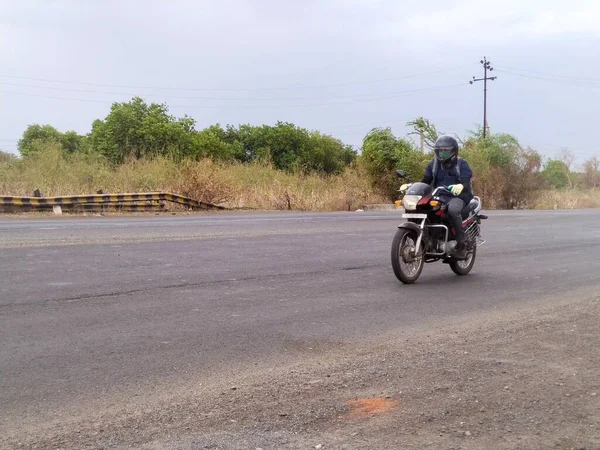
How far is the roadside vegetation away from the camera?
3166 cm

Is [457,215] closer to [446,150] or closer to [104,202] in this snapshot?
[446,150]

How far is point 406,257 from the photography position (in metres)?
9.16

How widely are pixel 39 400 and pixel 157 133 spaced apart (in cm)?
4916

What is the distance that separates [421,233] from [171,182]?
24.4m

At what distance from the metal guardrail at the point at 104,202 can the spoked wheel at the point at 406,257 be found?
1966 cm

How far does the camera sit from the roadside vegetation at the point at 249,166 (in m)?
31.7

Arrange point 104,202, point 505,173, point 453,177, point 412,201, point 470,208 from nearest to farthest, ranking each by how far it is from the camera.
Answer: point 412,201 → point 453,177 → point 470,208 → point 104,202 → point 505,173

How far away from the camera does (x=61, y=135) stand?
224 feet

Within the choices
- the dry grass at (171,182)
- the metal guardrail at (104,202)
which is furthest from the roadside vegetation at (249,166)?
the metal guardrail at (104,202)

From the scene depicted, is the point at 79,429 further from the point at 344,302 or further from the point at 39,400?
the point at 344,302

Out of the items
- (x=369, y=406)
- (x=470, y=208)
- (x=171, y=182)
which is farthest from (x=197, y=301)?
(x=171, y=182)

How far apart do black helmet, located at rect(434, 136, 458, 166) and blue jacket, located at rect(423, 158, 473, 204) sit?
126 millimetres

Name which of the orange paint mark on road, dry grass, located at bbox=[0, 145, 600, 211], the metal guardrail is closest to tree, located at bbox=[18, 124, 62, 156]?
dry grass, located at bbox=[0, 145, 600, 211]

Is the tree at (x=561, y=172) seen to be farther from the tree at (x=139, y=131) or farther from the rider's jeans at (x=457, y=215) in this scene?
the rider's jeans at (x=457, y=215)
